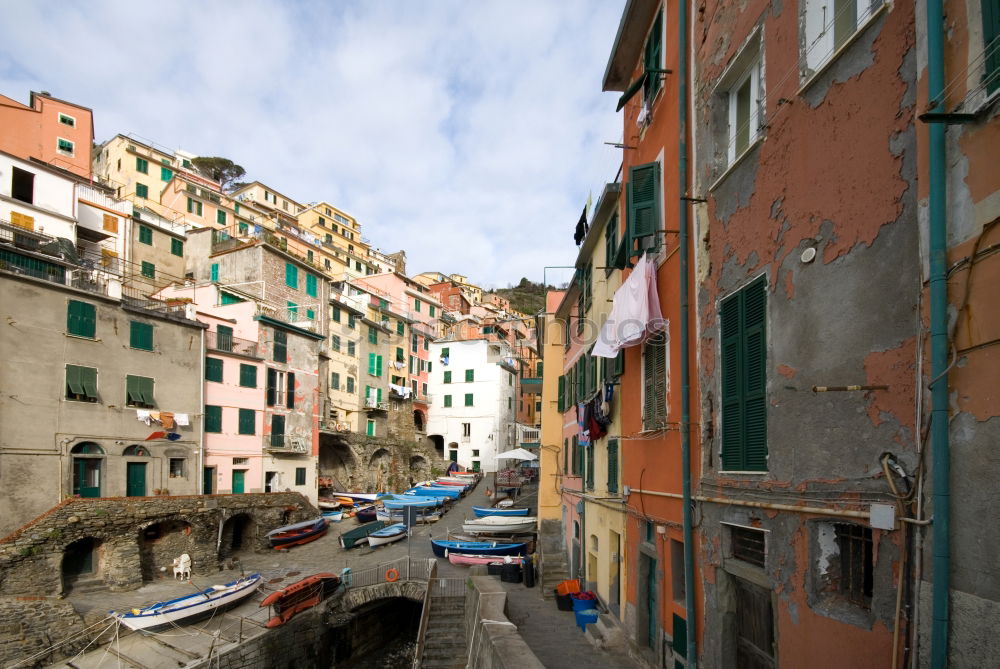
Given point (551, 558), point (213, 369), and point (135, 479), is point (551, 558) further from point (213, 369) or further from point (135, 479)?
point (213, 369)

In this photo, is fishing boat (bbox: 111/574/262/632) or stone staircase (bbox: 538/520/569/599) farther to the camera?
stone staircase (bbox: 538/520/569/599)

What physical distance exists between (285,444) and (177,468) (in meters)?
7.32

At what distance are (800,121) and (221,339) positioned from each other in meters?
31.8

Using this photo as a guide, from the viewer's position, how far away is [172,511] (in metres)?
27.1

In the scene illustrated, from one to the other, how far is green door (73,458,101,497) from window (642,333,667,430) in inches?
923

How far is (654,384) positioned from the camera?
1138 centimetres

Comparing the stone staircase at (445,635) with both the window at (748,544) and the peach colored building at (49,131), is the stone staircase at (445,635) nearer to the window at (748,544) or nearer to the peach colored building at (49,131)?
the window at (748,544)

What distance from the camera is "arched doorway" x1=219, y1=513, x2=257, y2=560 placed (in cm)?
3042

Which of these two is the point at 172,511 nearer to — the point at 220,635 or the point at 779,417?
the point at 220,635

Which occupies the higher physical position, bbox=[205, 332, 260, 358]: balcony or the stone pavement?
bbox=[205, 332, 260, 358]: balcony

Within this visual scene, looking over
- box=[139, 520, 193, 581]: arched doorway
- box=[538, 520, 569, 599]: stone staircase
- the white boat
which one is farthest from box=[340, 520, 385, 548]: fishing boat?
box=[538, 520, 569, 599]: stone staircase

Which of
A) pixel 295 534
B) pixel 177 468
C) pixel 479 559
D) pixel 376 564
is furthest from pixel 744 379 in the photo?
pixel 295 534

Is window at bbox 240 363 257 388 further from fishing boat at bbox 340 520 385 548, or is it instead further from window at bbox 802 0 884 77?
window at bbox 802 0 884 77

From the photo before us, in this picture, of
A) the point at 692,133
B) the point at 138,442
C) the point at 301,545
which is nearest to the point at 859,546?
the point at 692,133
